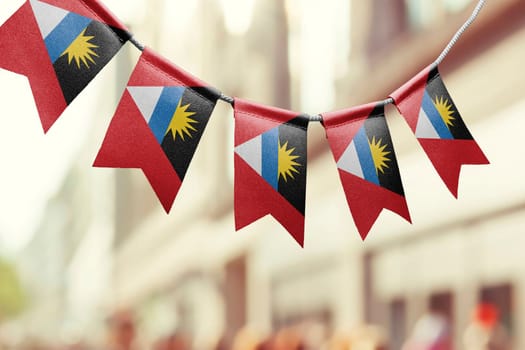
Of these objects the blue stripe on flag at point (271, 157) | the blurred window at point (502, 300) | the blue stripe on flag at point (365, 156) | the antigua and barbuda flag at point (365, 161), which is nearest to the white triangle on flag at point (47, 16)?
the blue stripe on flag at point (271, 157)

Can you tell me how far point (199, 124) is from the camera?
13.6 ft

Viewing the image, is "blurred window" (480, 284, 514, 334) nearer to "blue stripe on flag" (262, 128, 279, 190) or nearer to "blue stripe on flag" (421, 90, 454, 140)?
"blue stripe on flag" (421, 90, 454, 140)

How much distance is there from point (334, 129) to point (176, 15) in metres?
33.2

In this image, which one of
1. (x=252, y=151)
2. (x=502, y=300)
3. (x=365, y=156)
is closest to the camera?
(x=252, y=151)

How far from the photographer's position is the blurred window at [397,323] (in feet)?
41.3

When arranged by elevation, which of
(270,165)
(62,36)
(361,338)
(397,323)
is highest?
(397,323)

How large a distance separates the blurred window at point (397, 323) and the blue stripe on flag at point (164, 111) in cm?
872

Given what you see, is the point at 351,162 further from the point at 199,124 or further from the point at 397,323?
the point at 397,323

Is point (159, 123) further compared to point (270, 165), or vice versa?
point (270, 165)

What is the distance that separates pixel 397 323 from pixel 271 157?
8881mm

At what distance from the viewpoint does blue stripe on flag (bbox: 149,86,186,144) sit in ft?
13.4

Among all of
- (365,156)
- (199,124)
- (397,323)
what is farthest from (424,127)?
(397,323)

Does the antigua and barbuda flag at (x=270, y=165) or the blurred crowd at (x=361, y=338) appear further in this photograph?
the blurred crowd at (x=361, y=338)

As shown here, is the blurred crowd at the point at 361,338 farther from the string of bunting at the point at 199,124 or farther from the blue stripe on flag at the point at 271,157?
the blue stripe on flag at the point at 271,157
